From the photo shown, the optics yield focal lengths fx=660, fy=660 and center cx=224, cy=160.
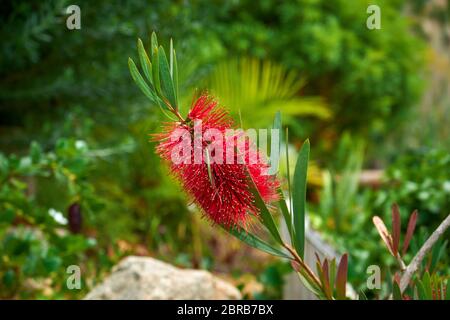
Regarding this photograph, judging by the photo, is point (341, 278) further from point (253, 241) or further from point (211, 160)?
point (211, 160)

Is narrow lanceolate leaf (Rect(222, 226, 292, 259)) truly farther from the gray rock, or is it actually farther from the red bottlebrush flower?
the gray rock

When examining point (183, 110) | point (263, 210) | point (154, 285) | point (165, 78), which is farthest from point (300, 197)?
point (183, 110)

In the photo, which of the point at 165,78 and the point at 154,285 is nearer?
the point at 165,78

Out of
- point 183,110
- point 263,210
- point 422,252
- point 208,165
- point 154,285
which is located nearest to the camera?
point 208,165

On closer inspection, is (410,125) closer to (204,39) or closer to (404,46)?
(404,46)

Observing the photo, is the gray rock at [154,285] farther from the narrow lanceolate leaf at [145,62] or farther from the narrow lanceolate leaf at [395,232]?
the narrow lanceolate leaf at [145,62]
